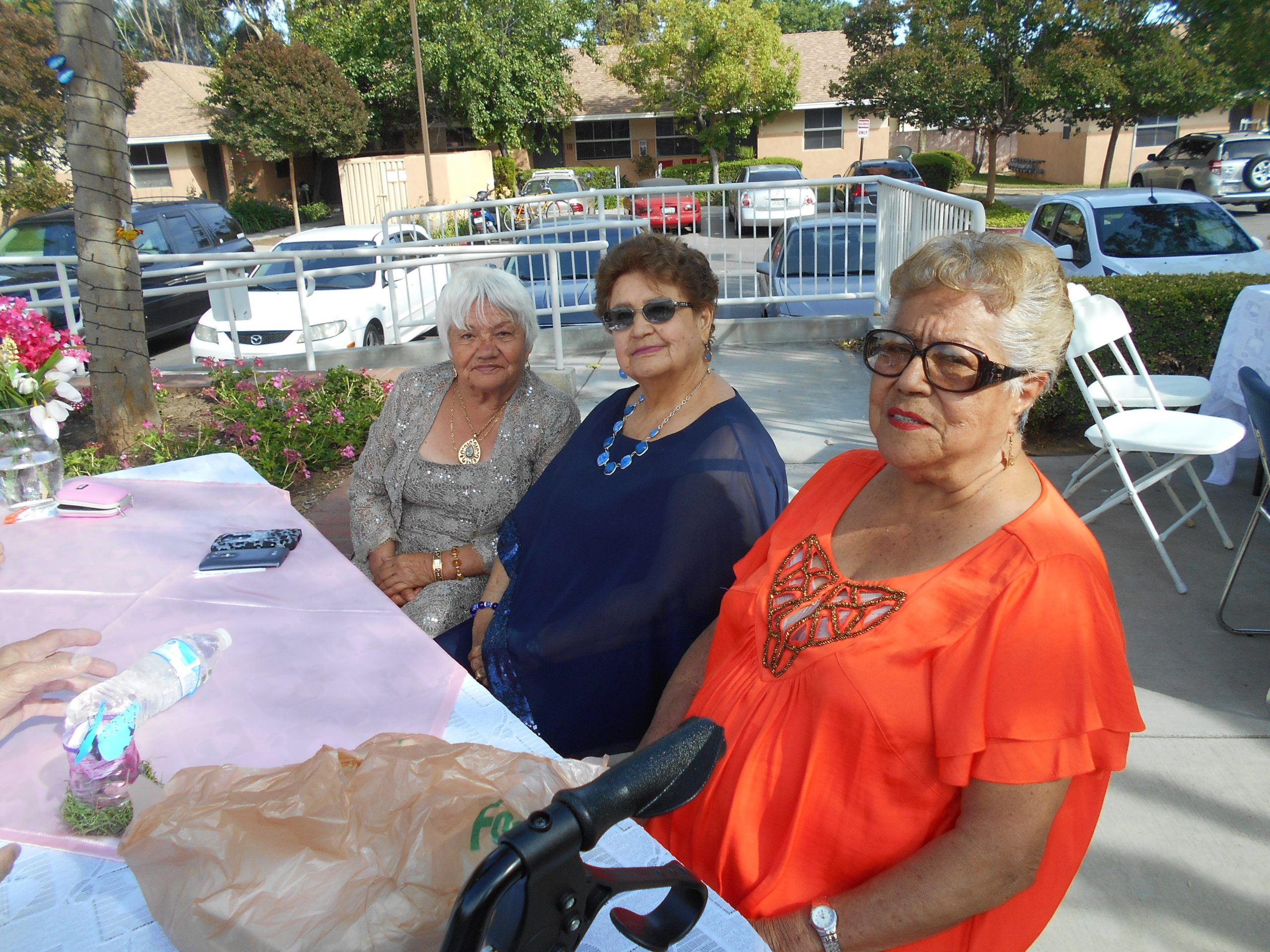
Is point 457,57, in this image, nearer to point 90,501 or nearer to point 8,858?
point 90,501

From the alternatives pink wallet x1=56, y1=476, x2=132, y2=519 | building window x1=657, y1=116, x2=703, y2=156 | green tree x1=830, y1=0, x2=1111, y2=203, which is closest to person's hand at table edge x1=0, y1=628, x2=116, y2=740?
pink wallet x1=56, y1=476, x2=132, y2=519

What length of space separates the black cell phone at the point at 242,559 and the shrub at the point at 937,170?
29.8 m

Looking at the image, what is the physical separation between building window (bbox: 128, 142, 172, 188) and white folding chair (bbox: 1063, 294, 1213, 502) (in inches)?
1343

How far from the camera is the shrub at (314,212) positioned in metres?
29.9

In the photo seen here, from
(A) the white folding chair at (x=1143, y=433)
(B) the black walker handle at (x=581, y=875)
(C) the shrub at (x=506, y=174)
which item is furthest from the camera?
(C) the shrub at (x=506, y=174)

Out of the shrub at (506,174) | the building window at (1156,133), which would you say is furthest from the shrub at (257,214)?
the building window at (1156,133)

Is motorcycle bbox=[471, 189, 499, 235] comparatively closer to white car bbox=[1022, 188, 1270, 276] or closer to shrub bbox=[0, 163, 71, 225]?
white car bbox=[1022, 188, 1270, 276]

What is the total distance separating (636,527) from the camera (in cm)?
227

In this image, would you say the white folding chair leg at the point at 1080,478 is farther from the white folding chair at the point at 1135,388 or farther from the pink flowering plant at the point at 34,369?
the pink flowering plant at the point at 34,369

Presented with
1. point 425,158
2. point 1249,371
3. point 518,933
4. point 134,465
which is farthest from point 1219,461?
point 425,158

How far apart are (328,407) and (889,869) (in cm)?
444

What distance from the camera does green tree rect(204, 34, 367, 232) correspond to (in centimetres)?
2695

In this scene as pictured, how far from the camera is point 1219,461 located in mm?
4809

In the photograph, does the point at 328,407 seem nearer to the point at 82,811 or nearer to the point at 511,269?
the point at 511,269
